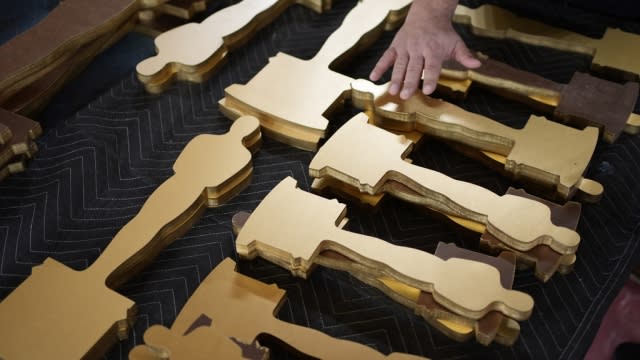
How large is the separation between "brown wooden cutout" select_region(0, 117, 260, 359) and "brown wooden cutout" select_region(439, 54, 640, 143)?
335mm

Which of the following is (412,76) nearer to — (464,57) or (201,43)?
(464,57)

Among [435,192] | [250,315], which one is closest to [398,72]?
[435,192]

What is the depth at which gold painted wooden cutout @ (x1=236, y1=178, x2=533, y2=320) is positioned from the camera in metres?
0.75

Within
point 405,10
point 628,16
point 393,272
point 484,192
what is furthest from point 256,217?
point 628,16

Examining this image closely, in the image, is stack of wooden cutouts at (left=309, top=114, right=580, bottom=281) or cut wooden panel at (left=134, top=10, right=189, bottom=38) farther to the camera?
cut wooden panel at (left=134, top=10, right=189, bottom=38)

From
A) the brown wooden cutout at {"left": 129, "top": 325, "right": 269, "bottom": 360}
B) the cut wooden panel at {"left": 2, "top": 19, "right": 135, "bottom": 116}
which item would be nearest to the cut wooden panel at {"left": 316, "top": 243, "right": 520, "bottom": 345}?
the brown wooden cutout at {"left": 129, "top": 325, "right": 269, "bottom": 360}

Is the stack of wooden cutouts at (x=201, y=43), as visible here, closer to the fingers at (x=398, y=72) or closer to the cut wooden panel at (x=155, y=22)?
the cut wooden panel at (x=155, y=22)

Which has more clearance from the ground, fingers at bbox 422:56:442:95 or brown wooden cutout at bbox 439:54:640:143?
fingers at bbox 422:56:442:95

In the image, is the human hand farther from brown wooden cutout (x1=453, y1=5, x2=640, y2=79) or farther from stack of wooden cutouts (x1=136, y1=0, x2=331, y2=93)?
stack of wooden cutouts (x1=136, y1=0, x2=331, y2=93)

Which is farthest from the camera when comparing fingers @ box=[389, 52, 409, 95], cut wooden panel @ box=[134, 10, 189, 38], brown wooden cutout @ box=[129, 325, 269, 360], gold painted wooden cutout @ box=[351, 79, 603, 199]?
cut wooden panel @ box=[134, 10, 189, 38]

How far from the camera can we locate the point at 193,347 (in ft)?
2.41

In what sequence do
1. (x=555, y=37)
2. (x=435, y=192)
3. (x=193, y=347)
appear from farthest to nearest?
(x=555, y=37) → (x=435, y=192) → (x=193, y=347)

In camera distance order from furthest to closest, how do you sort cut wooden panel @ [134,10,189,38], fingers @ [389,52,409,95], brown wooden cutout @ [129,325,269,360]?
cut wooden panel @ [134,10,189,38], fingers @ [389,52,409,95], brown wooden cutout @ [129,325,269,360]

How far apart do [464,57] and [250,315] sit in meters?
0.52
